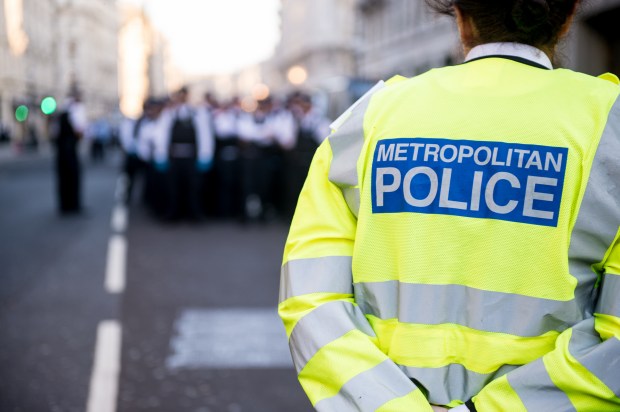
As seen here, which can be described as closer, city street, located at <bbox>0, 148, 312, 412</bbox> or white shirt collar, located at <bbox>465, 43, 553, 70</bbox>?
white shirt collar, located at <bbox>465, 43, 553, 70</bbox>

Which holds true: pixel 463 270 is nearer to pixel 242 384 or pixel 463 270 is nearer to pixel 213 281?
pixel 242 384

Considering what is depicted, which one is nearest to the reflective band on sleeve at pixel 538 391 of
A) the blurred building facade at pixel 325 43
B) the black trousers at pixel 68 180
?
the black trousers at pixel 68 180

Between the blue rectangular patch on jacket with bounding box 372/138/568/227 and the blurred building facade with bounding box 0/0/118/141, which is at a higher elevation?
the blurred building facade with bounding box 0/0/118/141

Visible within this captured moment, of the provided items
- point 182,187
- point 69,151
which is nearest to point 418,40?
point 69,151

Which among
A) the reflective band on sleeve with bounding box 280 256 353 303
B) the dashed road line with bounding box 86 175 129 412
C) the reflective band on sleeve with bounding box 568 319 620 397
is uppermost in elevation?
the reflective band on sleeve with bounding box 280 256 353 303

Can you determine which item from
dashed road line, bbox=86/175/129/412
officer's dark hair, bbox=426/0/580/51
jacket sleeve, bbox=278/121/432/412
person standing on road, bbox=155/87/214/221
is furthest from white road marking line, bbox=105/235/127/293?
officer's dark hair, bbox=426/0/580/51

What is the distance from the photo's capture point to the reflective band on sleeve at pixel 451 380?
5.23ft

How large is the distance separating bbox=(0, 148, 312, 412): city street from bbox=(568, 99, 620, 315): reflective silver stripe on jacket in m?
2.92

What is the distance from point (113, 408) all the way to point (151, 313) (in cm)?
214

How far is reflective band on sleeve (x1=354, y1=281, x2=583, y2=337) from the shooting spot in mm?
1559

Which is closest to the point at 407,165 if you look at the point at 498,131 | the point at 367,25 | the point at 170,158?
the point at 498,131

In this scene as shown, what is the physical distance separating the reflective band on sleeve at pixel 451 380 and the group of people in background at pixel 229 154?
10.7 metres

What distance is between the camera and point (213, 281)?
7664 millimetres

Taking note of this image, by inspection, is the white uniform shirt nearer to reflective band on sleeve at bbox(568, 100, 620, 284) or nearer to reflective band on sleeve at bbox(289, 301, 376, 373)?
reflective band on sleeve at bbox(289, 301, 376, 373)
